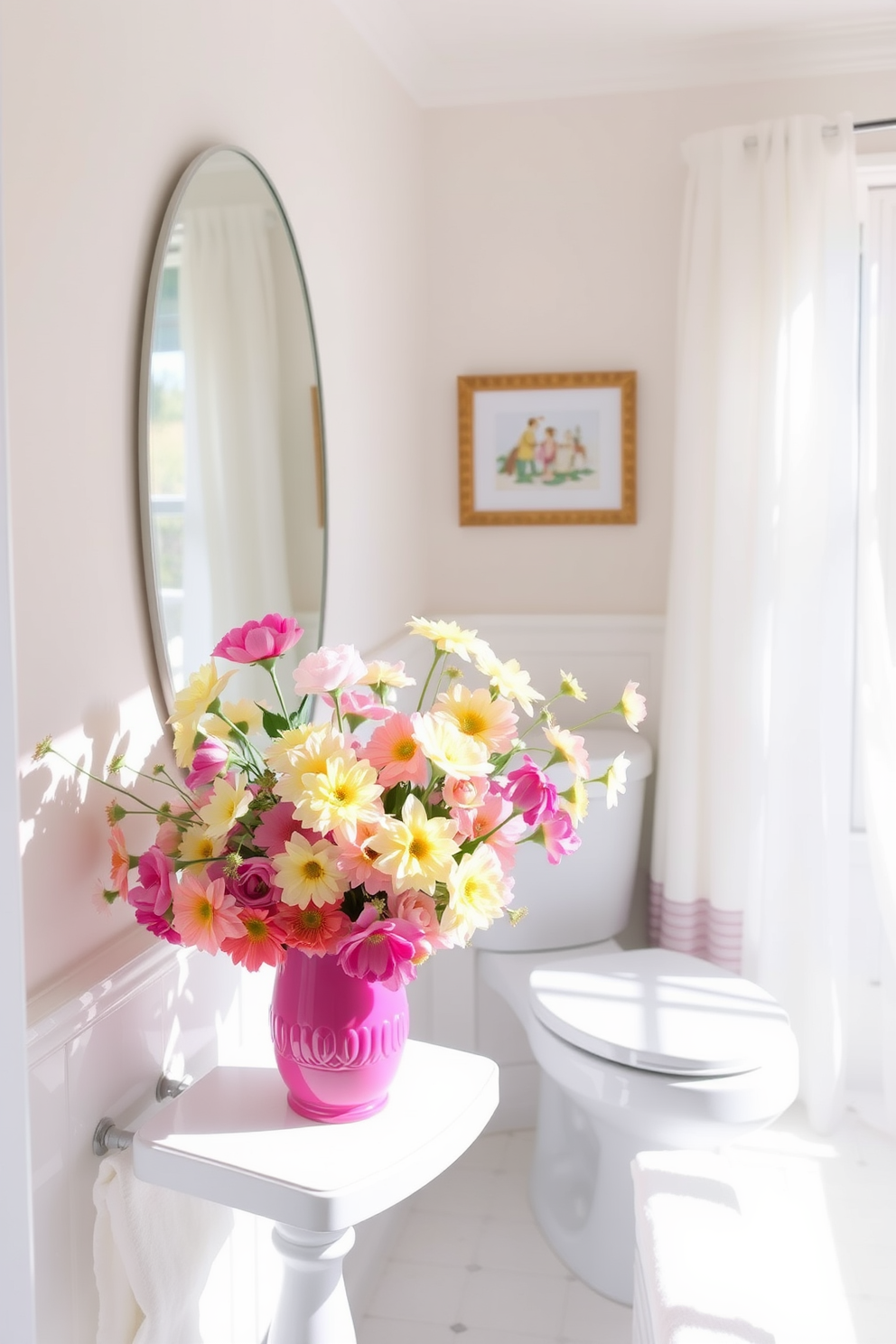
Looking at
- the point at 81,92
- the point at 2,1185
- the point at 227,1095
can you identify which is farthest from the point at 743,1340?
the point at 81,92

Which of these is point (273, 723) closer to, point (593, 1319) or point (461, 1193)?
point (593, 1319)

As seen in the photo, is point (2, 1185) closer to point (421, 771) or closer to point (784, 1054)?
point (421, 771)

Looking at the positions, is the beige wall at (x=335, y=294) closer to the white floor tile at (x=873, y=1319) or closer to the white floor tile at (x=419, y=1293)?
the white floor tile at (x=419, y=1293)

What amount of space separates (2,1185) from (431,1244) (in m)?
1.86

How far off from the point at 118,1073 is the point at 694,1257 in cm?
74

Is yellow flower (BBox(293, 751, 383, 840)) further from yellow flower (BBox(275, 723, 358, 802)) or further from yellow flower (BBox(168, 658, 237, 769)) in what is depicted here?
yellow flower (BBox(168, 658, 237, 769))

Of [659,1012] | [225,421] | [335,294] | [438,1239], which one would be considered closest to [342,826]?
[225,421]

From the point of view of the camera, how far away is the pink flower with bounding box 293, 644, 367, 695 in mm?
1137

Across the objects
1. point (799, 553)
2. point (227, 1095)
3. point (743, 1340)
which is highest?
point (799, 553)

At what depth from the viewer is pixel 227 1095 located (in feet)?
4.17

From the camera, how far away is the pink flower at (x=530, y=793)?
1156mm

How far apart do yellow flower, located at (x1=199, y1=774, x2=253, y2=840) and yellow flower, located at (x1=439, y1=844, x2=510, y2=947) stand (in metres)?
0.21

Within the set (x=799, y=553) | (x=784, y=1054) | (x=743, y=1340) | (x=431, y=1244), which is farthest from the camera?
(x=799, y=553)

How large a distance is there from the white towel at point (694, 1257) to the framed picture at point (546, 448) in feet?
4.87
